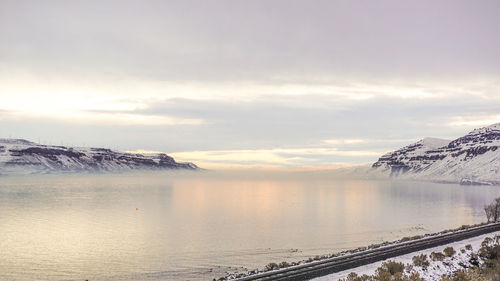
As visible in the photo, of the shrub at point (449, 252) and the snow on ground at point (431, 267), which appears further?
the shrub at point (449, 252)

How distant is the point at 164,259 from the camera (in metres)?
46.3

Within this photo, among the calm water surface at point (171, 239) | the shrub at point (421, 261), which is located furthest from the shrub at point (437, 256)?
the calm water surface at point (171, 239)

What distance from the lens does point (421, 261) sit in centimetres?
3206

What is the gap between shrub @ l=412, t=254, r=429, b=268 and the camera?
103ft

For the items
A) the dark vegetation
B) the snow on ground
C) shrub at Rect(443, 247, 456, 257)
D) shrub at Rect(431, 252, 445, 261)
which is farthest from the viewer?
shrub at Rect(443, 247, 456, 257)

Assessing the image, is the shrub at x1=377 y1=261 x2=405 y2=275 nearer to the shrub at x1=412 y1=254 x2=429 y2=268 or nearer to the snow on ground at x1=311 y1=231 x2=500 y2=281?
the snow on ground at x1=311 y1=231 x2=500 y2=281

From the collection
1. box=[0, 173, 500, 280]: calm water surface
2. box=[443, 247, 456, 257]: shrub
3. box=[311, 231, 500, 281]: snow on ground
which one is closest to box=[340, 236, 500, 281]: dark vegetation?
box=[443, 247, 456, 257]: shrub

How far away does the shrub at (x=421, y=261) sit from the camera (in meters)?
31.4

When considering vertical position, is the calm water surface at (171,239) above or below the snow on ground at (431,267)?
below

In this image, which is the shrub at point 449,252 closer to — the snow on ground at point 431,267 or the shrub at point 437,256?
the snow on ground at point 431,267

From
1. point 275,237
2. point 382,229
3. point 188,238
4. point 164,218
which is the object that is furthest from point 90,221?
point 382,229

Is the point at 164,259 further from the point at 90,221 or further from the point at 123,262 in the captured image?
the point at 90,221

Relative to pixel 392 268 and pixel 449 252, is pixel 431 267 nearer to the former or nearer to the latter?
pixel 392 268

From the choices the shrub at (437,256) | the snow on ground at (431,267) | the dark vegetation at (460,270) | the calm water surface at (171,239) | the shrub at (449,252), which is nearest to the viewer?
the dark vegetation at (460,270)
